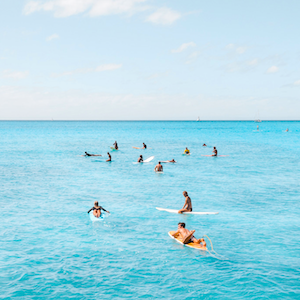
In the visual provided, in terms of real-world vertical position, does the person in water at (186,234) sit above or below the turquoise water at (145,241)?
above

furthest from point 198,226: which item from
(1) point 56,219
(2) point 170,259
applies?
(1) point 56,219

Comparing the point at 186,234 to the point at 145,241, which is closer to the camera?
the point at 186,234

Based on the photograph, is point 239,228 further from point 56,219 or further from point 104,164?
point 104,164

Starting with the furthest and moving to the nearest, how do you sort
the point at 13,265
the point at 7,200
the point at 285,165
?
1. the point at 285,165
2. the point at 7,200
3. the point at 13,265

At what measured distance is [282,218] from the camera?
24297 millimetres

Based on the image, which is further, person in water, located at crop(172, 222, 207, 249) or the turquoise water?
person in water, located at crop(172, 222, 207, 249)

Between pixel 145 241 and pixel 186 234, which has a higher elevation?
pixel 186 234

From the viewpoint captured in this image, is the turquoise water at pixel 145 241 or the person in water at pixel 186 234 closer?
the turquoise water at pixel 145 241

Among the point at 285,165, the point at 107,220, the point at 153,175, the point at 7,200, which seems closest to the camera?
the point at 107,220

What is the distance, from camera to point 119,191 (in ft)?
110

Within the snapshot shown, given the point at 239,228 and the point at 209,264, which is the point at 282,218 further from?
the point at 209,264

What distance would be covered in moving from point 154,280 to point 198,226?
8.12 meters

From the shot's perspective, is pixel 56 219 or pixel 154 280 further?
pixel 56 219

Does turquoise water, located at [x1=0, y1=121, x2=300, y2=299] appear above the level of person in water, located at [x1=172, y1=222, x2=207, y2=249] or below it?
below
